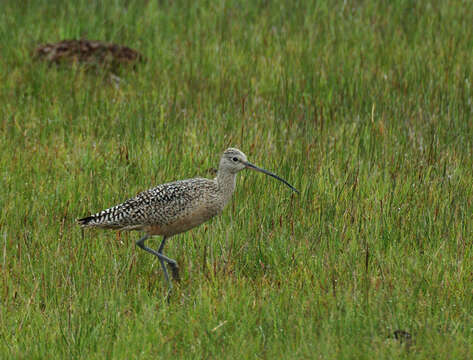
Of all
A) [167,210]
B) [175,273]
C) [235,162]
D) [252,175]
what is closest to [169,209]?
[167,210]

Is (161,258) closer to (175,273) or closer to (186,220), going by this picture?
(175,273)

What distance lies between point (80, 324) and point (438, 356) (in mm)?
2007

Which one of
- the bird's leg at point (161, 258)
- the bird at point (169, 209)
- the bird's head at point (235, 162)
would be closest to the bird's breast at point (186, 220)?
the bird at point (169, 209)

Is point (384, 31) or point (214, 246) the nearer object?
point (214, 246)

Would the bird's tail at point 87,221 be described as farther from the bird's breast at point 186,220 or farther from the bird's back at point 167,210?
the bird's breast at point 186,220

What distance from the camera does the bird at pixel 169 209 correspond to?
570 centimetres

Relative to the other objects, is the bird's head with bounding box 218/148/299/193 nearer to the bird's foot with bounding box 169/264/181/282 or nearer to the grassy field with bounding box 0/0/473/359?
the grassy field with bounding box 0/0/473/359

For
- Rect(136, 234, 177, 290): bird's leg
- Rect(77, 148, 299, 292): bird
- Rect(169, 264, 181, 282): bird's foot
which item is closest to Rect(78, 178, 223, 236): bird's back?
Rect(77, 148, 299, 292): bird

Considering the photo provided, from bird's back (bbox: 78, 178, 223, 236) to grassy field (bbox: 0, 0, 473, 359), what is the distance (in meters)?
0.21

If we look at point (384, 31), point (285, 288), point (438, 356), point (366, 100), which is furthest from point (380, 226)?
point (384, 31)

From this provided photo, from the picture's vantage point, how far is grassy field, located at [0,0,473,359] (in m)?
4.74

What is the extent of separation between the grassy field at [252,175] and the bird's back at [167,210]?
0.21 metres

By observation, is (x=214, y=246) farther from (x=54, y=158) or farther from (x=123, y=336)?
(x=54, y=158)

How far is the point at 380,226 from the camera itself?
601 cm
